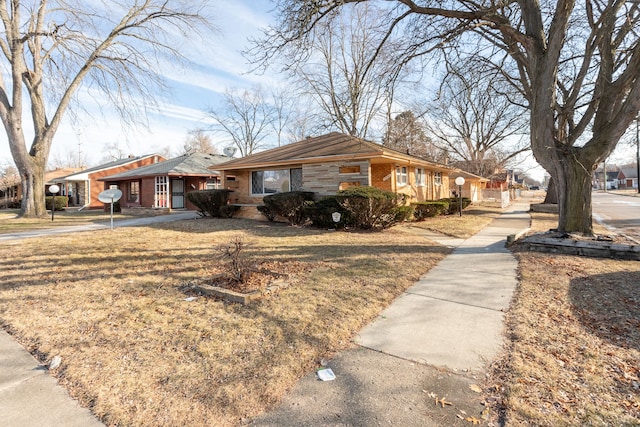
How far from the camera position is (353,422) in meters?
2.04

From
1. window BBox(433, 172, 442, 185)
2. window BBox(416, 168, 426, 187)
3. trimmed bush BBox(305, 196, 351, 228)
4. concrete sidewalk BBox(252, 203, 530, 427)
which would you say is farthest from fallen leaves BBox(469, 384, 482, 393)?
window BBox(433, 172, 442, 185)

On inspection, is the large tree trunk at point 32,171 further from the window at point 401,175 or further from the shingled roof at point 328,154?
the window at point 401,175

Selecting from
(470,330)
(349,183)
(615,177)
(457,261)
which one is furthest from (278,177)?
(615,177)

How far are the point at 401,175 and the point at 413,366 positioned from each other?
12658 millimetres

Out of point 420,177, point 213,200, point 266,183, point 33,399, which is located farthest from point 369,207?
point 33,399

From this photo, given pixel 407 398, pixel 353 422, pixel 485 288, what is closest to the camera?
pixel 353 422

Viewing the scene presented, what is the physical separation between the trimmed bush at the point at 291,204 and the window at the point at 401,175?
4.32m

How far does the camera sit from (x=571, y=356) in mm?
2801

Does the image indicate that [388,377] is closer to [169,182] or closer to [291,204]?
[291,204]

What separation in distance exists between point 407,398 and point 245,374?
125 centimetres

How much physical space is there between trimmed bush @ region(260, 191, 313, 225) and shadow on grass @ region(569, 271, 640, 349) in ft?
27.0

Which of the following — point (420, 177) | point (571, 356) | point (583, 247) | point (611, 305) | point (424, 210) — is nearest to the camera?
point (571, 356)

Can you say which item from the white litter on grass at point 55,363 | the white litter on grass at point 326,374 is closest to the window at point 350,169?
the white litter on grass at point 326,374

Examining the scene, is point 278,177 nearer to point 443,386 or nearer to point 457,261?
point 457,261
